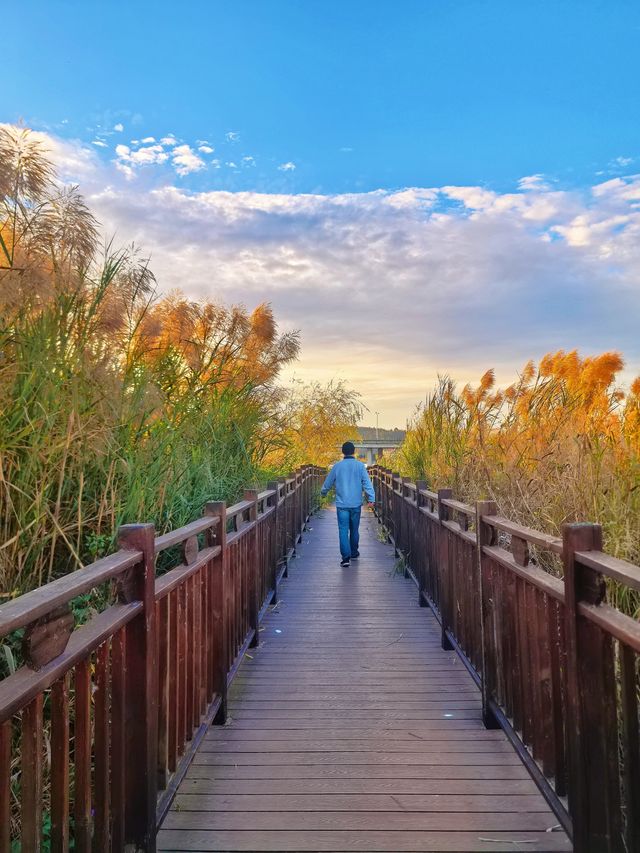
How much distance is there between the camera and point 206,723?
9.70ft

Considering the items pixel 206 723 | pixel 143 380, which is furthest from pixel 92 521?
pixel 206 723

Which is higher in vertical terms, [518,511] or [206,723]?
[518,511]

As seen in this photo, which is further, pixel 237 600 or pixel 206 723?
pixel 237 600

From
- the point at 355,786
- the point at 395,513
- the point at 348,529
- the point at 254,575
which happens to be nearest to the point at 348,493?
the point at 348,529

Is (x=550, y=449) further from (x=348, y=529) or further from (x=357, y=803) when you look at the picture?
(x=348, y=529)

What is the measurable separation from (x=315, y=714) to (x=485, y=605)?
3.72 ft

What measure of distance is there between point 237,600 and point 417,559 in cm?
285

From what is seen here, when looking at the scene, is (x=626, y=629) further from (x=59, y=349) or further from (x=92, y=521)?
(x=59, y=349)

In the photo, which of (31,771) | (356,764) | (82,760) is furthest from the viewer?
(356,764)

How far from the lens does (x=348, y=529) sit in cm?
838

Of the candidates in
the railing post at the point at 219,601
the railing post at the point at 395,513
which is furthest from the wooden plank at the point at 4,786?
the railing post at the point at 395,513

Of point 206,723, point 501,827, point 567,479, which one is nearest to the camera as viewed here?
point 501,827

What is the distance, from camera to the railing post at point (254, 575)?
14.1 ft

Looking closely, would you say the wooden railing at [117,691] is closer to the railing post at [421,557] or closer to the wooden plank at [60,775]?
the wooden plank at [60,775]
